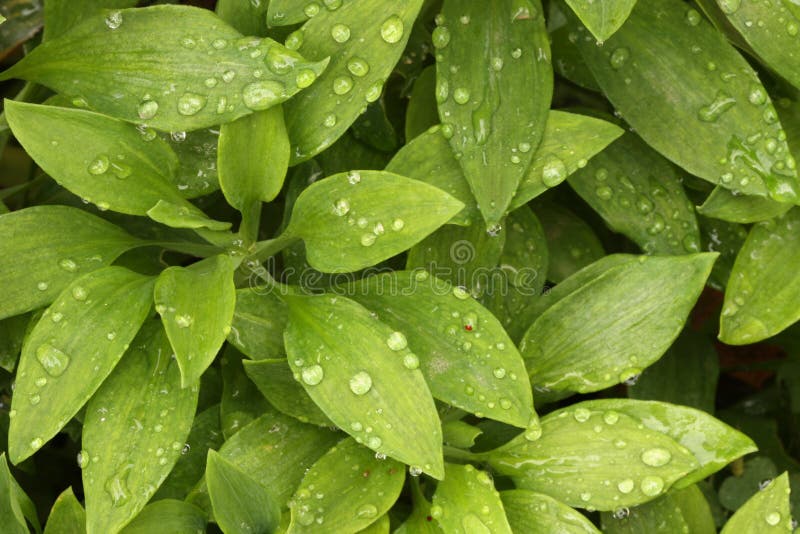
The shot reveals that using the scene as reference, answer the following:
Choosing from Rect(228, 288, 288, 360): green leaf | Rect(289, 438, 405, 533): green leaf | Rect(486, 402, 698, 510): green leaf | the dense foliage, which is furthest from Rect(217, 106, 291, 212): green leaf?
Rect(486, 402, 698, 510): green leaf

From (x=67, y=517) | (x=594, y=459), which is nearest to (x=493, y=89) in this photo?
(x=594, y=459)

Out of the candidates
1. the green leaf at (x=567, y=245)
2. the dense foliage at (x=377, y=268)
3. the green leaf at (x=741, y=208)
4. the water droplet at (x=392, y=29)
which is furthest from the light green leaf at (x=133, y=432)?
the green leaf at (x=741, y=208)

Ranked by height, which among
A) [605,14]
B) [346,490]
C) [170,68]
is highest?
[605,14]

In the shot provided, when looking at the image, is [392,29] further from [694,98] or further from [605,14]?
[694,98]

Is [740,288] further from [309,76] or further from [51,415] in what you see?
[51,415]

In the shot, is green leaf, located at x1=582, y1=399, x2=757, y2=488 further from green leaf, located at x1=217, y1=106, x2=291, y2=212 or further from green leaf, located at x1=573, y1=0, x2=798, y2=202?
green leaf, located at x1=217, y1=106, x2=291, y2=212

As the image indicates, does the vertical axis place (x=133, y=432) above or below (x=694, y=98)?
below
